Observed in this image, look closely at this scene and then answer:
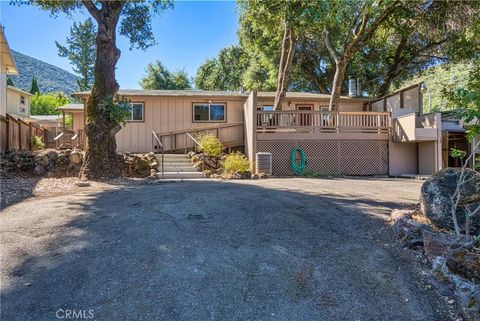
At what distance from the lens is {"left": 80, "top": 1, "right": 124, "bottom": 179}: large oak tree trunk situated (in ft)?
29.7

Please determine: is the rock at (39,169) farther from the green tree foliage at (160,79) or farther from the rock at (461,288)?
the green tree foliage at (160,79)

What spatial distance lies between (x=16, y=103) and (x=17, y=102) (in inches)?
8.0

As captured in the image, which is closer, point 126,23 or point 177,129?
point 126,23

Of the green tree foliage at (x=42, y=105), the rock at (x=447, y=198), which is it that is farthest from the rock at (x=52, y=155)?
the green tree foliage at (x=42, y=105)

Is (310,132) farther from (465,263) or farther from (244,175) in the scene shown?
(465,263)

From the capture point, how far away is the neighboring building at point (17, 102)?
20.3 metres

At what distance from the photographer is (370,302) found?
3.13 meters

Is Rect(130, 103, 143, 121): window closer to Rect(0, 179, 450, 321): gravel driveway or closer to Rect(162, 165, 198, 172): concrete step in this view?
Rect(162, 165, 198, 172): concrete step

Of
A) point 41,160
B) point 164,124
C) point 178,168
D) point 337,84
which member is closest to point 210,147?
point 178,168

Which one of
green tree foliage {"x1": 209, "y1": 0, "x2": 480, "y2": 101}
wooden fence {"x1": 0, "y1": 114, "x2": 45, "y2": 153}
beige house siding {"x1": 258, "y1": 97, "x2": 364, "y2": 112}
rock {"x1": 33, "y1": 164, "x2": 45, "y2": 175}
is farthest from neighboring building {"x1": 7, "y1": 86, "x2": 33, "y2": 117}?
beige house siding {"x1": 258, "y1": 97, "x2": 364, "y2": 112}

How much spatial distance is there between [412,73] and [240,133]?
1486 centimetres

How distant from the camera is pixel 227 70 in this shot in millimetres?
29859

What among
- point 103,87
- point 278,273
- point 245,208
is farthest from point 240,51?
point 278,273

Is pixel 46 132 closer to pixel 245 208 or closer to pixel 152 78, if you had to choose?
pixel 152 78
